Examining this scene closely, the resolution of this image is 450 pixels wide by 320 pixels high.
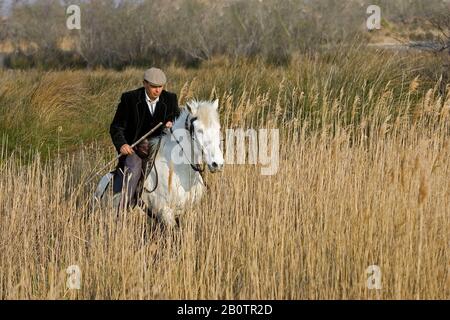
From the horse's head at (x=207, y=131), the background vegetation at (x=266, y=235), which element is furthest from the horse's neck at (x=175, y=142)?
the background vegetation at (x=266, y=235)

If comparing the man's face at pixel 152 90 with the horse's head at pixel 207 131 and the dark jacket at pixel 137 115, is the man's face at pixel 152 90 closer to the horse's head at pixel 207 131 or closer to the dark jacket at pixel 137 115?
the dark jacket at pixel 137 115

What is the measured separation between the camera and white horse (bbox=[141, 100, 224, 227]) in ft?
18.4

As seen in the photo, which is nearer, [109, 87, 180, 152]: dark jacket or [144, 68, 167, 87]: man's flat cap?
[144, 68, 167, 87]: man's flat cap

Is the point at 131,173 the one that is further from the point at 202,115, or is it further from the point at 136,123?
the point at 202,115

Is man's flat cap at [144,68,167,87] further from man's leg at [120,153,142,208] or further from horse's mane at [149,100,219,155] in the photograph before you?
man's leg at [120,153,142,208]

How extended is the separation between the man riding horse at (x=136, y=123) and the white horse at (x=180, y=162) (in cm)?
11

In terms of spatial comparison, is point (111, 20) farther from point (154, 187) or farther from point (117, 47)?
point (154, 187)

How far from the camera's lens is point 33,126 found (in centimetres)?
1016

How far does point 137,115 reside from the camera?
20.2 feet

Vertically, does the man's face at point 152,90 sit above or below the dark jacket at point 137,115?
above

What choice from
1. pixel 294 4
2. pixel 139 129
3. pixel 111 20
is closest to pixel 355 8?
pixel 294 4

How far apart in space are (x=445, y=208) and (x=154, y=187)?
2288 millimetres

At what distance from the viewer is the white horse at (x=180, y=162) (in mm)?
5621

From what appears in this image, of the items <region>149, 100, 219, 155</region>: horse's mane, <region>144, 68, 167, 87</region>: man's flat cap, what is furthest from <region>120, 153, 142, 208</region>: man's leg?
<region>144, 68, 167, 87</region>: man's flat cap
